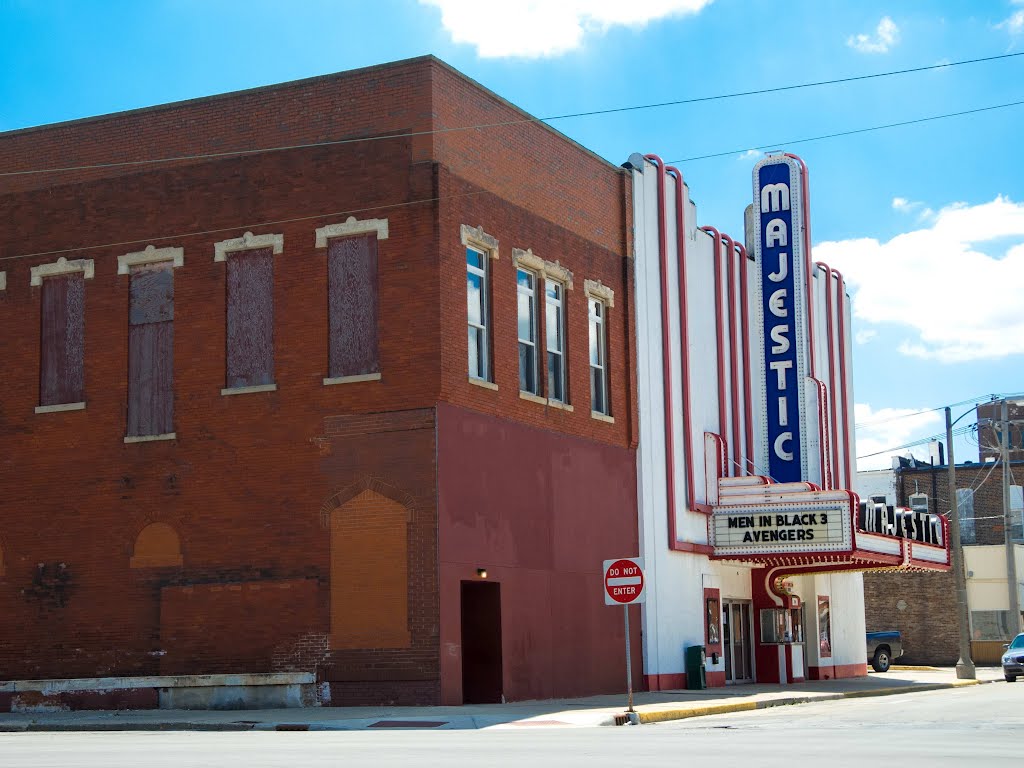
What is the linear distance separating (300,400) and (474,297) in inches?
152

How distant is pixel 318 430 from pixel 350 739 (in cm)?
906

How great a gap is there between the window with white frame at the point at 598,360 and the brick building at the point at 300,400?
1539 millimetres

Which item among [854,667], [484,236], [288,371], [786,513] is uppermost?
[484,236]

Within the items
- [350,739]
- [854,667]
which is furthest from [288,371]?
[854,667]

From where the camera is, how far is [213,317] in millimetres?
28203

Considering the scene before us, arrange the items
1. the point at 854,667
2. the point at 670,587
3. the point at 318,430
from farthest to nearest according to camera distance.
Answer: the point at 854,667 < the point at 670,587 < the point at 318,430

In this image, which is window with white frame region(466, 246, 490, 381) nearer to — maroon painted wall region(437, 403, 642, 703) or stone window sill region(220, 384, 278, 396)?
maroon painted wall region(437, 403, 642, 703)

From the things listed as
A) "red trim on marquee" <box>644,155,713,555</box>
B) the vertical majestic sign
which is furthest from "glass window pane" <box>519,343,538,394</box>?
the vertical majestic sign

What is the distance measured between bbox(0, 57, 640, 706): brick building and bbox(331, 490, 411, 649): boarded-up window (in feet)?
0.15

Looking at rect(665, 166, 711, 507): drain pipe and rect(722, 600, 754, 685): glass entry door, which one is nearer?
rect(665, 166, 711, 507): drain pipe

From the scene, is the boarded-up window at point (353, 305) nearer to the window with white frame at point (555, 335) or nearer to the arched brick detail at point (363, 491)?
the arched brick detail at point (363, 491)

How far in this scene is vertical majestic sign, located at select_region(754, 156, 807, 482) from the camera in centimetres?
3753

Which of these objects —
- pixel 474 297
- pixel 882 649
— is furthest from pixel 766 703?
pixel 882 649

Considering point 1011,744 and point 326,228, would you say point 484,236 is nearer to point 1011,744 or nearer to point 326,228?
point 326,228
